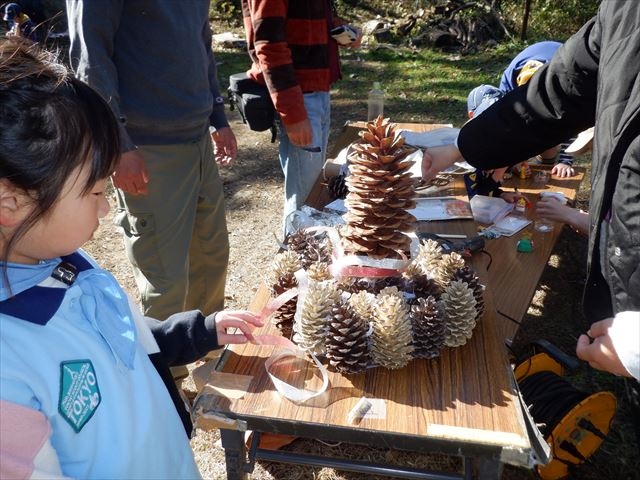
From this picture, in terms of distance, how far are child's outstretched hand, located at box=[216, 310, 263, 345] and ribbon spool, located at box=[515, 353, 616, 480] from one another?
1.18 metres

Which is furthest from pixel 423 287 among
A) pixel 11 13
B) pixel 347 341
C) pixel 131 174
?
pixel 11 13

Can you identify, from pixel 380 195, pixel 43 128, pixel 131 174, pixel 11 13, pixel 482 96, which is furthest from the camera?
pixel 11 13

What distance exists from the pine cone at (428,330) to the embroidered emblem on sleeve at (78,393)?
0.78m

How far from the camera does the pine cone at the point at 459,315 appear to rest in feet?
4.82

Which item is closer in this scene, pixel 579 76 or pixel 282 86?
pixel 579 76

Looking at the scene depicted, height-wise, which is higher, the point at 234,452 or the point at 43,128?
the point at 43,128

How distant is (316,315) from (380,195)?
39cm

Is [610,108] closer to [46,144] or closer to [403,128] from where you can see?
[46,144]

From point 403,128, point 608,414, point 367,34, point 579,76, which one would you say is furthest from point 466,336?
point 367,34

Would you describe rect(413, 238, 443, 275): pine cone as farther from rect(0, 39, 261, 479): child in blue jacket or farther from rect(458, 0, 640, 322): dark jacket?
rect(0, 39, 261, 479): child in blue jacket

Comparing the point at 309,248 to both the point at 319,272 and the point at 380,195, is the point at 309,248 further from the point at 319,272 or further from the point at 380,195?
the point at 380,195

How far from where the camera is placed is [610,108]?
135 centimetres

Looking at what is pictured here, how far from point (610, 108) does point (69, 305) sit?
1.32 meters

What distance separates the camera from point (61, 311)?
1.07m
